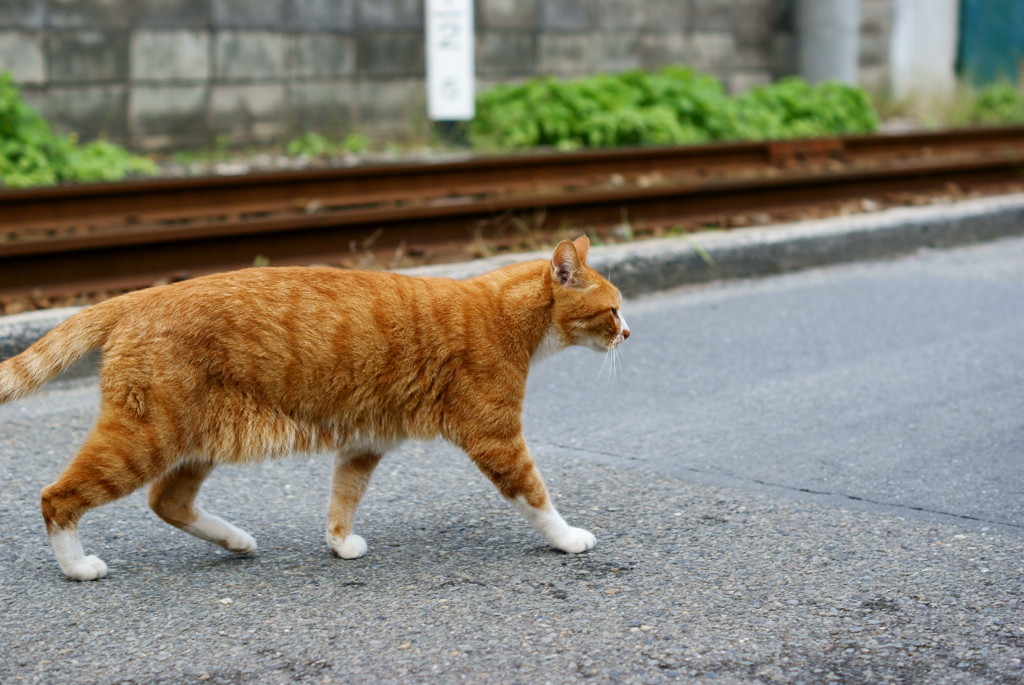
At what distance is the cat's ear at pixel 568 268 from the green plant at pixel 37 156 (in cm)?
600

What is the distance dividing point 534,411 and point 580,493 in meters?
1.08

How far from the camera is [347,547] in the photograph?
3602 mm

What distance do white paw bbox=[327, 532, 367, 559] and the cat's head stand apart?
0.93 meters

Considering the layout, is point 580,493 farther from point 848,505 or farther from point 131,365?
point 131,365

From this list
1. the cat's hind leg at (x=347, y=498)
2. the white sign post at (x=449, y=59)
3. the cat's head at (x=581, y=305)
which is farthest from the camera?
the white sign post at (x=449, y=59)

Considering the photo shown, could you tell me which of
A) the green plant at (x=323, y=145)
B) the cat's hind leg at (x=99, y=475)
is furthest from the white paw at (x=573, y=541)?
the green plant at (x=323, y=145)

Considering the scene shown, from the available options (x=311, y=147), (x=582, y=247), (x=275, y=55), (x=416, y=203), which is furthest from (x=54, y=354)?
(x=275, y=55)

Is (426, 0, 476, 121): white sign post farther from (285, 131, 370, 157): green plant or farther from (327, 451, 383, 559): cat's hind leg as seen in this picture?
(327, 451, 383, 559): cat's hind leg

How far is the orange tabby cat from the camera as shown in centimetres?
321

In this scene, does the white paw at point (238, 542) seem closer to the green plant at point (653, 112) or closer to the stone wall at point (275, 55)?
the stone wall at point (275, 55)

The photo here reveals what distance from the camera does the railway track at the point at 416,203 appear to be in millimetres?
6383

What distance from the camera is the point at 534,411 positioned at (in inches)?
205

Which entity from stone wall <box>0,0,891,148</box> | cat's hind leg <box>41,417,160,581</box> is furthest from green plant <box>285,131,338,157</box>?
cat's hind leg <box>41,417,160,581</box>

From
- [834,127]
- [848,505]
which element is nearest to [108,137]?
[834,127]
